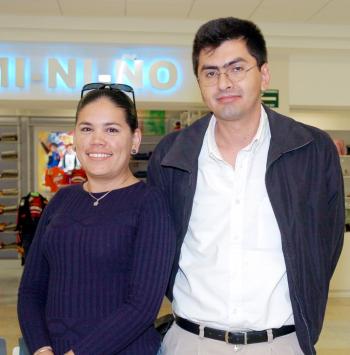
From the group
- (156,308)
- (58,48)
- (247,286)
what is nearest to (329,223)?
(247,286)

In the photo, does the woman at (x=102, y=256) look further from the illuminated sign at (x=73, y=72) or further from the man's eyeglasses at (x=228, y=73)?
the illuminated sign at (x=73, y=72)

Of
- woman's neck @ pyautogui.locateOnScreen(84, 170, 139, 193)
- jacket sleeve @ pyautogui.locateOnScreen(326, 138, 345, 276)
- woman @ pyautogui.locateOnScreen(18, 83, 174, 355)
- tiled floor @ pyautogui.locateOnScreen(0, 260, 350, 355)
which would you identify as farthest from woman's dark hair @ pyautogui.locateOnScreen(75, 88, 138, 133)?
tiled floor @ pyautogui.locateOnScreen(0, 260, 350, 355)

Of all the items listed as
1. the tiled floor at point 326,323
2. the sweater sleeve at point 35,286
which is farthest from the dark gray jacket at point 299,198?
the tiled floor at point 326,323

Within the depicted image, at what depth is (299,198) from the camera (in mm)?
1731

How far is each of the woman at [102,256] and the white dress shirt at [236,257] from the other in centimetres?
21

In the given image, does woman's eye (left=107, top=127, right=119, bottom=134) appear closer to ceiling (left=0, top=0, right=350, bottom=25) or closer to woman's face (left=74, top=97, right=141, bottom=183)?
woman's face (left=74, top=97, right=141, bottom=183)

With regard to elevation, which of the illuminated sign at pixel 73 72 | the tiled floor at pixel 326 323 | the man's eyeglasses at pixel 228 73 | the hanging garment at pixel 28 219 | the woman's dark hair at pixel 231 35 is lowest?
the tiled floor at pixel 326 323

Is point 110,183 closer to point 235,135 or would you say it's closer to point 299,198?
point 235,135

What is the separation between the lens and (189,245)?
1810 mm

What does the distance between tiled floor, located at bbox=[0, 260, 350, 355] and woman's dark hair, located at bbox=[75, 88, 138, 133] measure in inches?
133

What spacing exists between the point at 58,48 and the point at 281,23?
2.57m

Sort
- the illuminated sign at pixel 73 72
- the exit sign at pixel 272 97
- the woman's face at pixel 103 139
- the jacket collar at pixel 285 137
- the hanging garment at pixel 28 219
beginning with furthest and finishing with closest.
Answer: the hanging garment at pixel 28 219 → the exit sign at pixel 272 97 → the illuminated sign at pixel 73 72 → the jacket collar at pixel 285 137 → the woman's face at pixel 103 139

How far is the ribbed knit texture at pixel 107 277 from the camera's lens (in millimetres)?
1498

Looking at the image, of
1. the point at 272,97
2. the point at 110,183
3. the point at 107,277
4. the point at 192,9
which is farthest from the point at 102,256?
the point at 272,97
